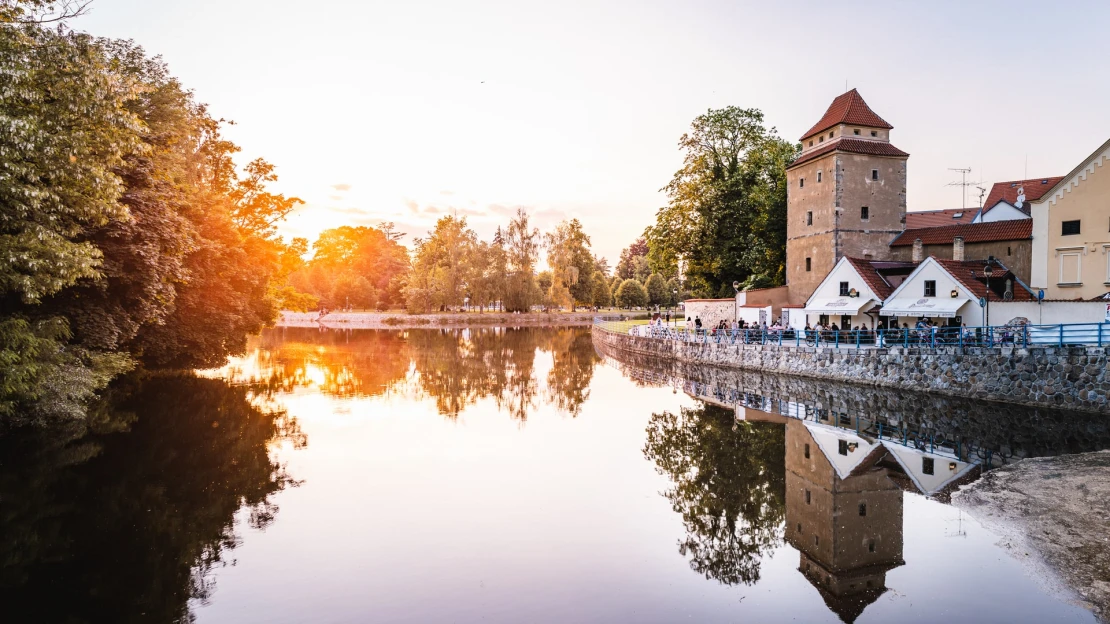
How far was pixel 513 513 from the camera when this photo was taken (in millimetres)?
11102

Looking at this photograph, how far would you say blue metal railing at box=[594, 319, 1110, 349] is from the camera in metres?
20.0

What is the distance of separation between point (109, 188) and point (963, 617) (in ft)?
57.4

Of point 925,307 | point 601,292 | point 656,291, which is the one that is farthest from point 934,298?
point 656,291

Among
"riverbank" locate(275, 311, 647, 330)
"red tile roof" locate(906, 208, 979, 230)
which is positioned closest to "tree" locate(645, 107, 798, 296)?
"red tile roof" locate(906, 208, 979, 230)

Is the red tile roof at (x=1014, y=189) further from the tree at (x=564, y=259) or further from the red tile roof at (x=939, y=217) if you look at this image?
the tree at (x=564, y=259)

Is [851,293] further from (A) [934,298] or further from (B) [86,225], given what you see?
(B) [86,225]

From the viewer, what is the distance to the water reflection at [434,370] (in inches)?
961

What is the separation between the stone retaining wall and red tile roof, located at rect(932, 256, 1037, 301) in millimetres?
6451

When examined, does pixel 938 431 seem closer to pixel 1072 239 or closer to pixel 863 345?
pixel 863 345

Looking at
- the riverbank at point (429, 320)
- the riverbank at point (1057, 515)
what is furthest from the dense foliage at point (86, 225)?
the riverbank at point (429, 320)

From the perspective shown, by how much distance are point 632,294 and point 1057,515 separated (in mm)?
82862

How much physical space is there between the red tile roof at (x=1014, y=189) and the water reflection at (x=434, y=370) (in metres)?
27.3

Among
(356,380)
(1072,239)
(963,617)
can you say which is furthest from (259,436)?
(1072,239)

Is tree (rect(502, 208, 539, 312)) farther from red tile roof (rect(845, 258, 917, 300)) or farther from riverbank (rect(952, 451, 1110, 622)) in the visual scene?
riverbank (rect(952, 451, 1110, 622))
